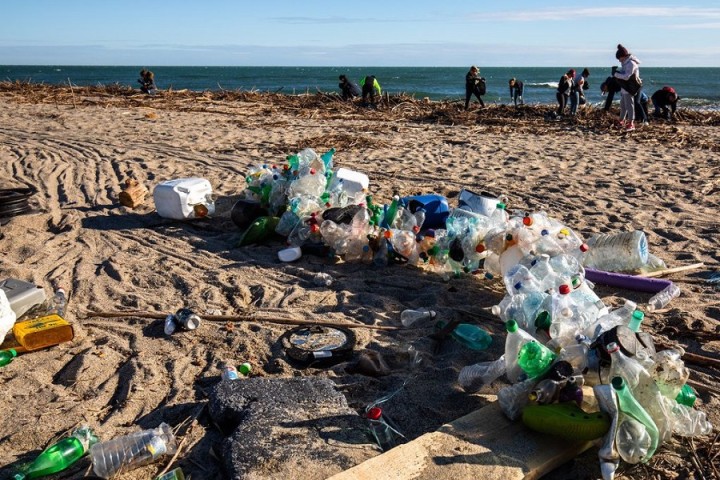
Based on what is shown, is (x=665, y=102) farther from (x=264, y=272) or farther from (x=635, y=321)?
(x=635, y=321)

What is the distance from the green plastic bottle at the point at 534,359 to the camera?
2.99 meters

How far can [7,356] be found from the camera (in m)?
3.57

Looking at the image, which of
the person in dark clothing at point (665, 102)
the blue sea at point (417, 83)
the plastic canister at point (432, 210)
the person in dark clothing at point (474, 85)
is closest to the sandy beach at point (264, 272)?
the plastic canister at point (432, 210)

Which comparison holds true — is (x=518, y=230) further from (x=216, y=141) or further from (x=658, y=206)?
(x=216, y=141)

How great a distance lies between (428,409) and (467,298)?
145 cm

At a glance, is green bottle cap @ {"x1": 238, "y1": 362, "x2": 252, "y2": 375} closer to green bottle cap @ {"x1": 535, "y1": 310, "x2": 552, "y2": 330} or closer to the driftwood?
green bottle cap @ {"x1": 535, "y1": 310, "x2": 552, "y2": 330}

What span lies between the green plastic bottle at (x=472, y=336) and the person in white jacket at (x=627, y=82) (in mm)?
9526

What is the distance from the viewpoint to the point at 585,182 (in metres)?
7.81

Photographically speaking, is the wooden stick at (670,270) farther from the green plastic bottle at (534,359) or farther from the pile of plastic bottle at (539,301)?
the green plastic bottle at (534,359)

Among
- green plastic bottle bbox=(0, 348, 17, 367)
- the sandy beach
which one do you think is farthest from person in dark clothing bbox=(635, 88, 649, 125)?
green plastic bottle bbox=(0, 348, 17, 367)

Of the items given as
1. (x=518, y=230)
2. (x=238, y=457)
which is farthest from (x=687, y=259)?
(x=238, y=457)

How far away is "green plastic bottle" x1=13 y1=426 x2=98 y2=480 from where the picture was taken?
8.76ft

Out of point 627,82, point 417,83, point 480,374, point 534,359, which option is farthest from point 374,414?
point 417,83

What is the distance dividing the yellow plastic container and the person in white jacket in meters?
10.8
